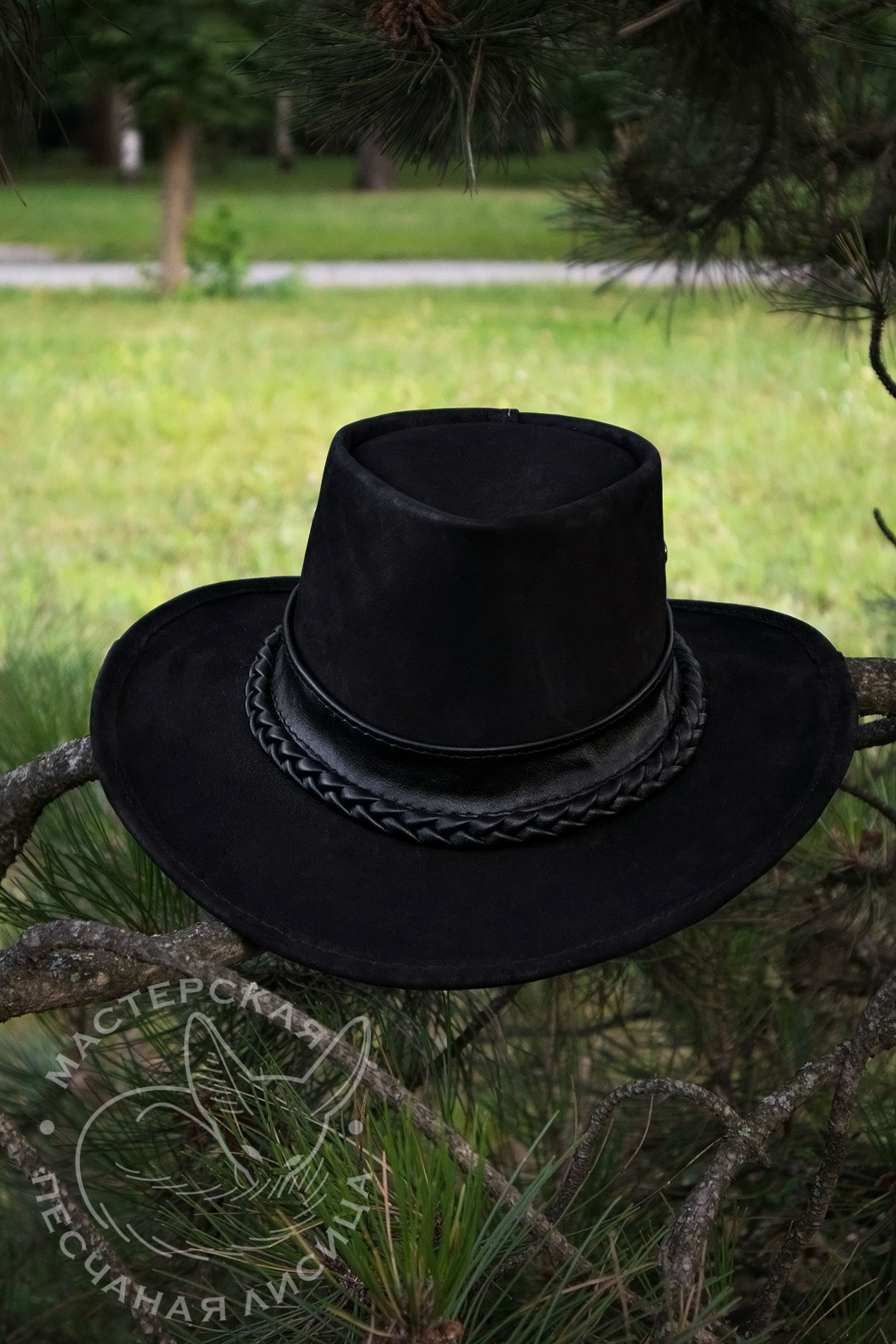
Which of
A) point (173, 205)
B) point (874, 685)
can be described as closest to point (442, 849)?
point (874, 685)

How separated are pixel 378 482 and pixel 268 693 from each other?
7.7 inches

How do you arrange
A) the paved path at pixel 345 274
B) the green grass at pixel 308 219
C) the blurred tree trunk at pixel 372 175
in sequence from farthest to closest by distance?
the blurred tree trunk at pixel 372 175 → the green grass at pixel 308 219 → the paved path at pixel 345 274

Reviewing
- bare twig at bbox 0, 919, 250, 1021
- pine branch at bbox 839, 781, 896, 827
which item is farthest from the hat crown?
pine branch at bbox 839, 781, 896, 827

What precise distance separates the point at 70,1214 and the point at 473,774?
36 cm

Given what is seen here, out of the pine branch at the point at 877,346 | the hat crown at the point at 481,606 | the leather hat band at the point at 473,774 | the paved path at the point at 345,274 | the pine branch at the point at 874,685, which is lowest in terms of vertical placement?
the paved path at the point at 345,274

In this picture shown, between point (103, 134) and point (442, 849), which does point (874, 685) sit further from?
point (103, 134)

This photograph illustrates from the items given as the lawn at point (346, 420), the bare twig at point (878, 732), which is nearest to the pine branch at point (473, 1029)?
the bare twig at point (878, 732)

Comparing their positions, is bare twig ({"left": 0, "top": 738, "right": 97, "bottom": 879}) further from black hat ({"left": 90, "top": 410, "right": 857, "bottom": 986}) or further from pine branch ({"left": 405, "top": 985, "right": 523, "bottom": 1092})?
pine branch ({"left": 405, "top": 985, "right": 523, "bottom": 1092})

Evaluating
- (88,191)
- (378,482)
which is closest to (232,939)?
(378,482)

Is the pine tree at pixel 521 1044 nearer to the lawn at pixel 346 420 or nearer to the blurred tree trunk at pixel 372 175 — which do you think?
the lawn at pixel 346 420

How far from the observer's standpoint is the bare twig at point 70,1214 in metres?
0.69

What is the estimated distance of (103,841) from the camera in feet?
3.64

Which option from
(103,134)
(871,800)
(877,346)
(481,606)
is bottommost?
(871,800)

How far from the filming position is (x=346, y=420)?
18.3 feet
